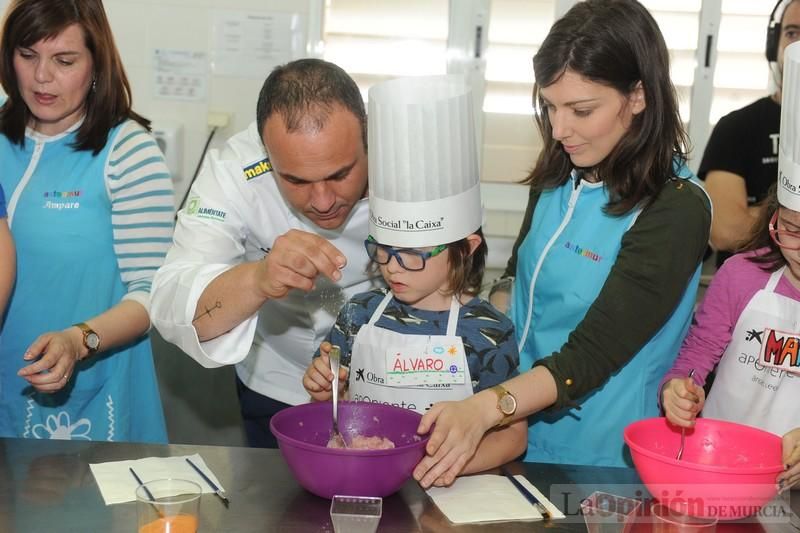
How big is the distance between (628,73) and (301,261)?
0.69 m

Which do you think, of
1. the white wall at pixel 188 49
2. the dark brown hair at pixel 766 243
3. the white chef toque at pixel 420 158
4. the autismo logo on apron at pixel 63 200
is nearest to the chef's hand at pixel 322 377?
the white chef toque at pixel 420 158

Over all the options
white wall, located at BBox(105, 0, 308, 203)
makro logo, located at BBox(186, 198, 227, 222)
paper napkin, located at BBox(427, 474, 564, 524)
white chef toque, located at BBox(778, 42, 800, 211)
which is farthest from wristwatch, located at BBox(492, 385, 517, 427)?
white wall, located at BBox(105, 0, 308, 203)

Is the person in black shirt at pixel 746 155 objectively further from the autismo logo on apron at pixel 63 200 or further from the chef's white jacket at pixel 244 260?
the autismo logo on apron at pixel 63 200

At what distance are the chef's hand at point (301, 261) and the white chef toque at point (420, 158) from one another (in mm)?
171

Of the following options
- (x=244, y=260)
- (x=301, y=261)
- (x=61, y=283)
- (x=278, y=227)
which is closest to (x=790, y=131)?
(x=301, y=261)

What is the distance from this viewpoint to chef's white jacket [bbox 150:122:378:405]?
5.64 feet

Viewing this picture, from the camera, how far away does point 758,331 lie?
175cm

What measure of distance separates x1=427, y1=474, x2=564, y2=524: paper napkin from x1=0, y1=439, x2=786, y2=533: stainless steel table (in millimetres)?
17

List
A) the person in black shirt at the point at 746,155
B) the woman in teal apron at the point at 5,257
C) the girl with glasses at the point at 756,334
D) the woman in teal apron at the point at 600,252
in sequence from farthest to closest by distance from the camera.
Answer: the person in black shirt at the point at 746,155 → the woman in teal apron at the point at 5,257 → the girl with glasses at the point at 756,334 → the woman in teal apron at the point at 600,252

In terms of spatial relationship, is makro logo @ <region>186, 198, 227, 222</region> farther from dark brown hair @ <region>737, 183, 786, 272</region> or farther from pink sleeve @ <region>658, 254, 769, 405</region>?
dark brown hair @ <region>737, 183, 786, 272</region>

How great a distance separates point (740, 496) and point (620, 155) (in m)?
0.68

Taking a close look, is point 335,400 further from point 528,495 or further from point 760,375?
point 760,375

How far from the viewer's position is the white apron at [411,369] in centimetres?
172

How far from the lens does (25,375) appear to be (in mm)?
1756
